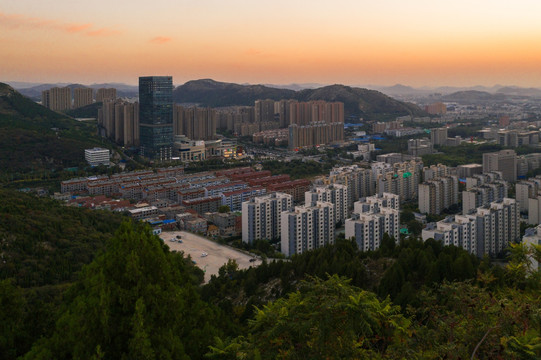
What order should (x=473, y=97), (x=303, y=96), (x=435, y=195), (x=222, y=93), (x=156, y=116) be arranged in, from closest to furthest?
(x=435, y=195)
(x=156, y=116)
(x=303, y=96)
(x=222, y=93)
(x=473, y=97)

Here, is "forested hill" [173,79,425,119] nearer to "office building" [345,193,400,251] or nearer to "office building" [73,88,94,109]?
"office building" [73,88,94,109]

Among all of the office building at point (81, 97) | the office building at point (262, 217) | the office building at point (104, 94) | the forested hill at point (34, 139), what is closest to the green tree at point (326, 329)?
the office building at point (262, 217)

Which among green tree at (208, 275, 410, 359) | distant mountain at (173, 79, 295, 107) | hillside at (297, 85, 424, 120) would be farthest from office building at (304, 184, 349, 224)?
distant mountain at (173, 79, 295, 107)

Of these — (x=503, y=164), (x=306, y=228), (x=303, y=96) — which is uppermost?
(x=303, y=96)

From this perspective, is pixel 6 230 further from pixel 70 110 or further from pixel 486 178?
pixel 70 110

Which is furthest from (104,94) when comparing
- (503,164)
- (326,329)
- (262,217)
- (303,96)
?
(326,329)

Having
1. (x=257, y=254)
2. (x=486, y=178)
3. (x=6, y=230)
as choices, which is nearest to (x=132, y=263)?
(x=6, y=230)

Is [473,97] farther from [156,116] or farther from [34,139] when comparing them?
[34,139]
